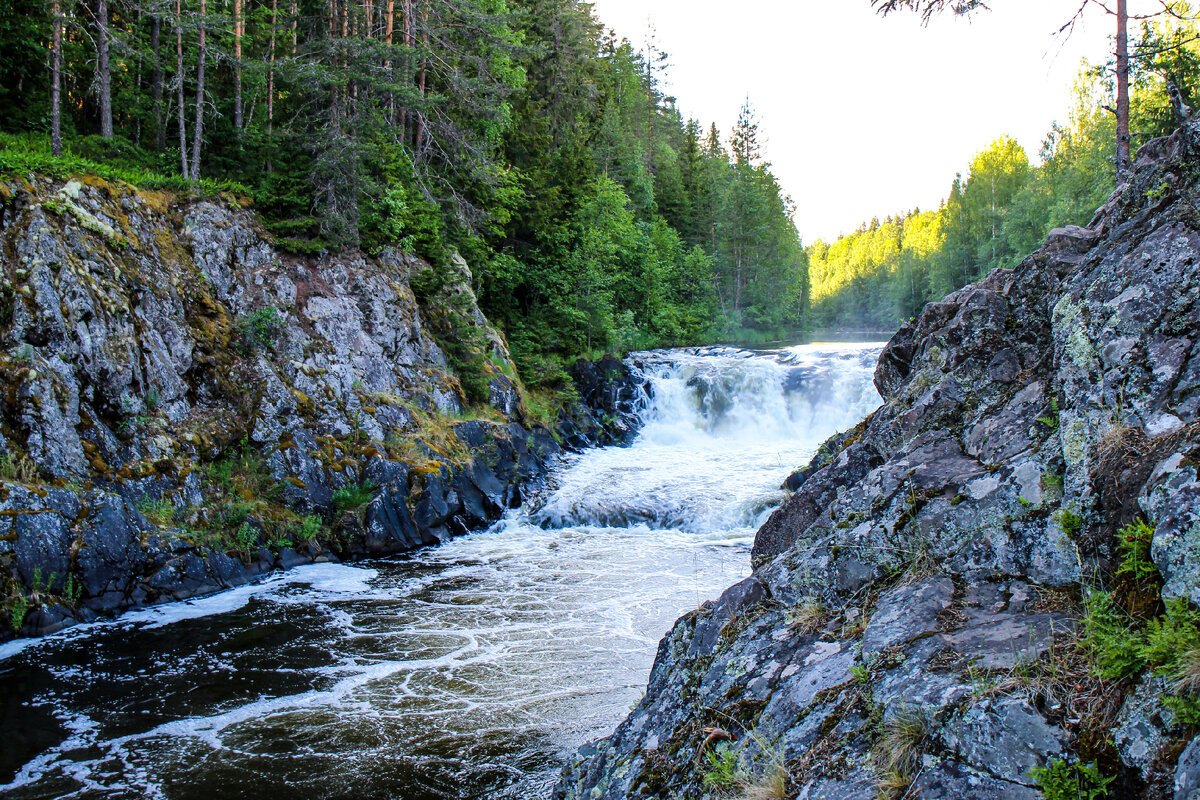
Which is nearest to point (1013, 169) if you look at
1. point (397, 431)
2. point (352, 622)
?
point (397, 431)

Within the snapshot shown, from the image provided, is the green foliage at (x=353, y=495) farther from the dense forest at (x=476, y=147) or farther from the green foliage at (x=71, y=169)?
the green foliage at (x=71, y=169)

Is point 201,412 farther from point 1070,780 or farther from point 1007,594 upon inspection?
point 1070,780

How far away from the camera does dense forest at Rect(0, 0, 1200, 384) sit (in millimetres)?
15469

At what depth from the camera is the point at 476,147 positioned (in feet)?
66.5

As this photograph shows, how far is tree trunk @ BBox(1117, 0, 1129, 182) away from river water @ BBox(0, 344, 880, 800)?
8810 millimetres

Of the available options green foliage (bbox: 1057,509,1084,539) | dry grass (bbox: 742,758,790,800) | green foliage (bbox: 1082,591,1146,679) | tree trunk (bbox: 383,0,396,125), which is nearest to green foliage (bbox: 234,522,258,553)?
dry grass (bbox: 742,758,790,800)

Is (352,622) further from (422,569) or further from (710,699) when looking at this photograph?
(710,699)

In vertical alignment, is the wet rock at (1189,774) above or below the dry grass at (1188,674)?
below

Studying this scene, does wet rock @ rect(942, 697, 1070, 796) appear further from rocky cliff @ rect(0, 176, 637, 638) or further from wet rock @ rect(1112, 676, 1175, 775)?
rocky cliff @ rect(0, 176, 637, 638)

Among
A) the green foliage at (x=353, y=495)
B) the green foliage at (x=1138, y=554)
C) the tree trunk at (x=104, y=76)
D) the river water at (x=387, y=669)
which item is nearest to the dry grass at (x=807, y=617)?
the green foliage at (x=1138, y=554)

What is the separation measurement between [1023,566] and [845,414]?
19.9 m

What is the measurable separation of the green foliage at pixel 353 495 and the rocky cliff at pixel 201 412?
0.03 meters

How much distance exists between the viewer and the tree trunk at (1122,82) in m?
9.51

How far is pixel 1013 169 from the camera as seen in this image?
47844 mm
